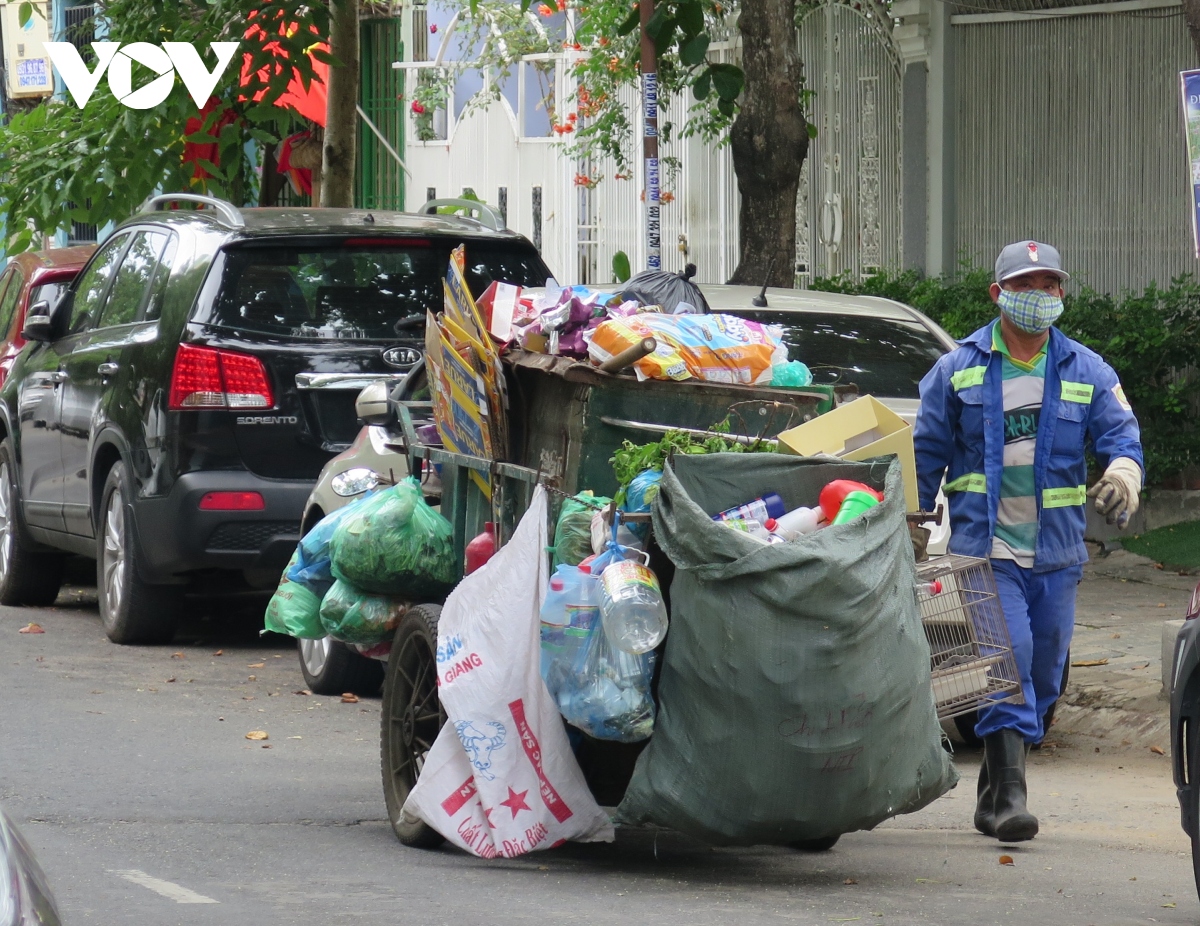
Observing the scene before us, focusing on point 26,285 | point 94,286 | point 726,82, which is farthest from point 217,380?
point 26,285

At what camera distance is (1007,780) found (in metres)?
6.07

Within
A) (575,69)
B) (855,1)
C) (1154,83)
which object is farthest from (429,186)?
(1154,83)

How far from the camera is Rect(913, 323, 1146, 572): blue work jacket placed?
19.9 feet

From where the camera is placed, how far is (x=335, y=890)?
532 cm

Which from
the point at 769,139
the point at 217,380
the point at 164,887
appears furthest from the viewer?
the point at 769,139

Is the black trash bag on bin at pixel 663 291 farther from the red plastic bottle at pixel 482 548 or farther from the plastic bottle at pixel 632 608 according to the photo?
the plastic bottle at pixel 632 608

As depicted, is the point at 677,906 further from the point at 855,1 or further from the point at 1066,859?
the point at 855,1

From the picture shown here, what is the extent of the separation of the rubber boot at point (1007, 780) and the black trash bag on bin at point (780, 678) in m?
0.95

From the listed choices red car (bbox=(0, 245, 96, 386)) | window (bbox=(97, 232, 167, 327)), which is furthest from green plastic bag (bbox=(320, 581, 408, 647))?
red car (bbox=(0, 245, 96, 386))

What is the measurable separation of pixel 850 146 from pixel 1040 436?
937 cm

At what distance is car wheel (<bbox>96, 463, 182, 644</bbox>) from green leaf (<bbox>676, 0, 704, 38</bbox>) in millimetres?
3646

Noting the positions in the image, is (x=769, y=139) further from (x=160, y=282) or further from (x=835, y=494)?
(x=835, y=494)

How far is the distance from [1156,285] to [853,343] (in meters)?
4.41

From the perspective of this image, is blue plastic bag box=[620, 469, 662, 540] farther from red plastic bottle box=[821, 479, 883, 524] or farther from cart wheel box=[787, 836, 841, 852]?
cart wheel box=[787, 836, 841, 852]
